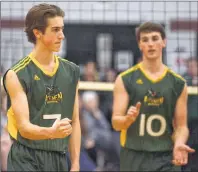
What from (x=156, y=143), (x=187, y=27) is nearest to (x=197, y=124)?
(x=156, y=143)

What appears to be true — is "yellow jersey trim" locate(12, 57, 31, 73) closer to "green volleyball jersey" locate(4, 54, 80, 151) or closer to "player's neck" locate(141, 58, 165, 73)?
"green volleyball jersey" locate(4, 54, 80, 151)

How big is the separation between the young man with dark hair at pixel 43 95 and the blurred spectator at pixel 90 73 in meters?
4.36

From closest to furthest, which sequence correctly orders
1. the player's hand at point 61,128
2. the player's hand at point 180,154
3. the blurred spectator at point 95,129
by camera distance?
the player's hand at point 61,128
the player's hand at point 180,154
the blurred spectator at point 95,129

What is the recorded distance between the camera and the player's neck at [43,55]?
6.23m

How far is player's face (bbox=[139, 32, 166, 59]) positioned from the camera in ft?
25.3

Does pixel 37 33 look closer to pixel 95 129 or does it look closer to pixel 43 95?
pixel 43 95

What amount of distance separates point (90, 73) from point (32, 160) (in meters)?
4.67

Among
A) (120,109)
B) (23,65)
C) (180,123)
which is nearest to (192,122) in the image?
(180,123)

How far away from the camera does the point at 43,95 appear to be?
619 cm

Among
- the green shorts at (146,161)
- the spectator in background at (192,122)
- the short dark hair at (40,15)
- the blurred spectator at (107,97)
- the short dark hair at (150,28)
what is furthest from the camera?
the blurred spectator at (107,97)

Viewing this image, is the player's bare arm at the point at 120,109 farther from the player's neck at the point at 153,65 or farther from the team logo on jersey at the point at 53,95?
the team logo on jersey at the point at 53,95

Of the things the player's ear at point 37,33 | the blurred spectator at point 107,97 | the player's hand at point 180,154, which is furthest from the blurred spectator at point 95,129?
the player's ear at point 37,33

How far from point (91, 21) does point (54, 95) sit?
15.6 feet

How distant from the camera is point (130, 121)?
7297 mm
